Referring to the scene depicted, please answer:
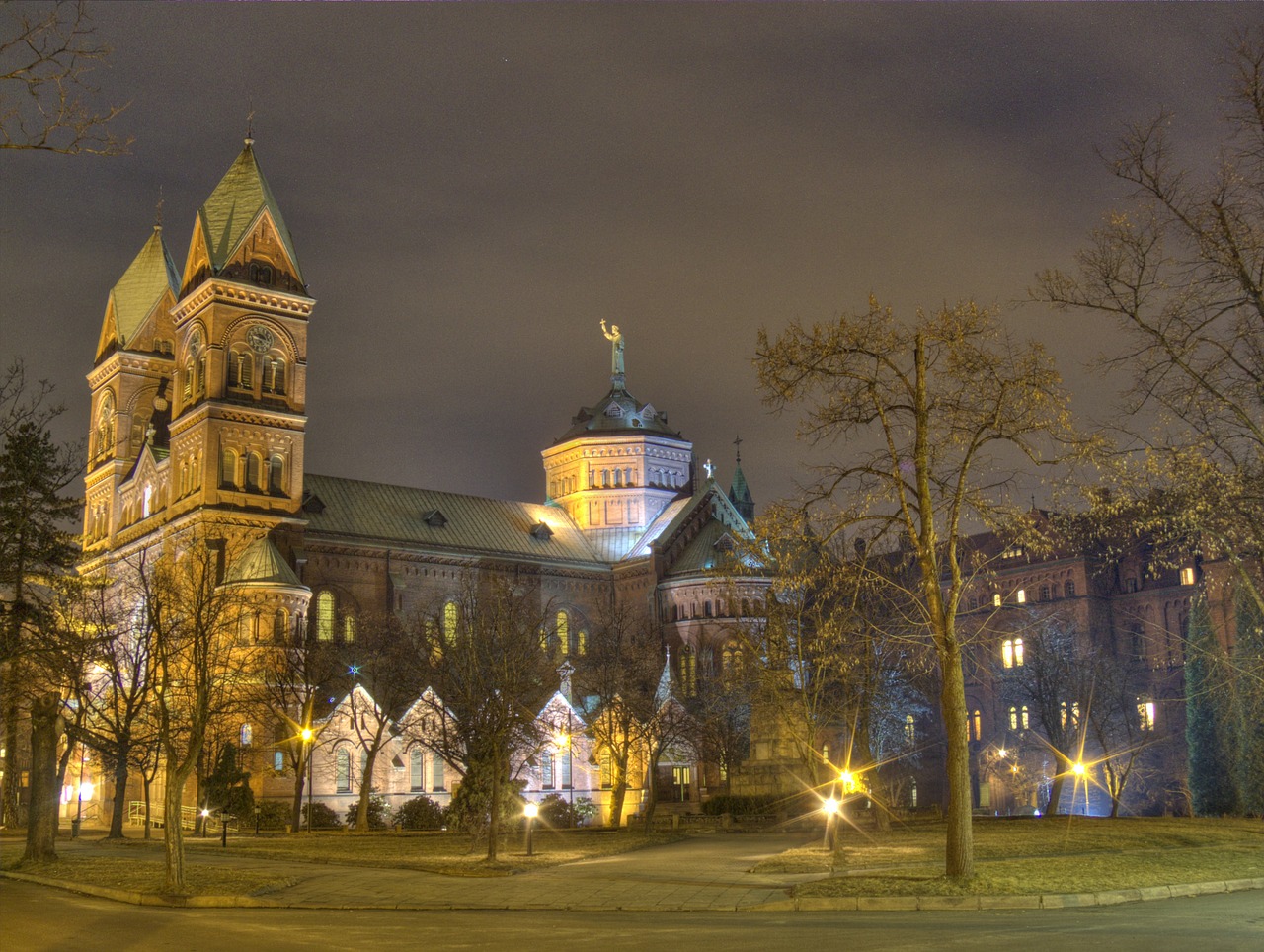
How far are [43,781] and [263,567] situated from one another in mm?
31169

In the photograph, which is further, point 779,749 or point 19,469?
point 779,749

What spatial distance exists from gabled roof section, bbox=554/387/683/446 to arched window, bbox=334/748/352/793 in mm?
32549

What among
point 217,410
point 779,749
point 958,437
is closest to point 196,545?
point 217,410

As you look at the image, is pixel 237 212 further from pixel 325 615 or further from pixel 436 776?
pixel 436 776

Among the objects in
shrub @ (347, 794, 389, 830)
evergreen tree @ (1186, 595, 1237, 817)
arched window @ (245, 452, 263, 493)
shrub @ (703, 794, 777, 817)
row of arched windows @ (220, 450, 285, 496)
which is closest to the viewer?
shrub @ (703, 794, 777, 817)

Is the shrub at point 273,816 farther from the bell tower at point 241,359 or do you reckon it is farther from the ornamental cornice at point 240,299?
the ornamental cornice at point 240,299

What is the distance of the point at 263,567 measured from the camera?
6319 cm

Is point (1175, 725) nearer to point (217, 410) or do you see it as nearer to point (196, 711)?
point (217, 410)

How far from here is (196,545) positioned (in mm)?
49062

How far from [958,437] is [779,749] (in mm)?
41820

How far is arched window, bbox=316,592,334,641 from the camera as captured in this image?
6819cm

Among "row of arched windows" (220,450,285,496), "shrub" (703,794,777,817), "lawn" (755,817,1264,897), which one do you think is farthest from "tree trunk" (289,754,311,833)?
"lawn" (755,817,1264,897)

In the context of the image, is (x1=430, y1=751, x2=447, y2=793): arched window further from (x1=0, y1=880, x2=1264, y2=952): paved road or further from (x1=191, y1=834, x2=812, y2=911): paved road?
(x1=0, y1=880, x2=1264, y2=952): paved road

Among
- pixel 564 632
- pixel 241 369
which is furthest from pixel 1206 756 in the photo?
pixel 241 369
